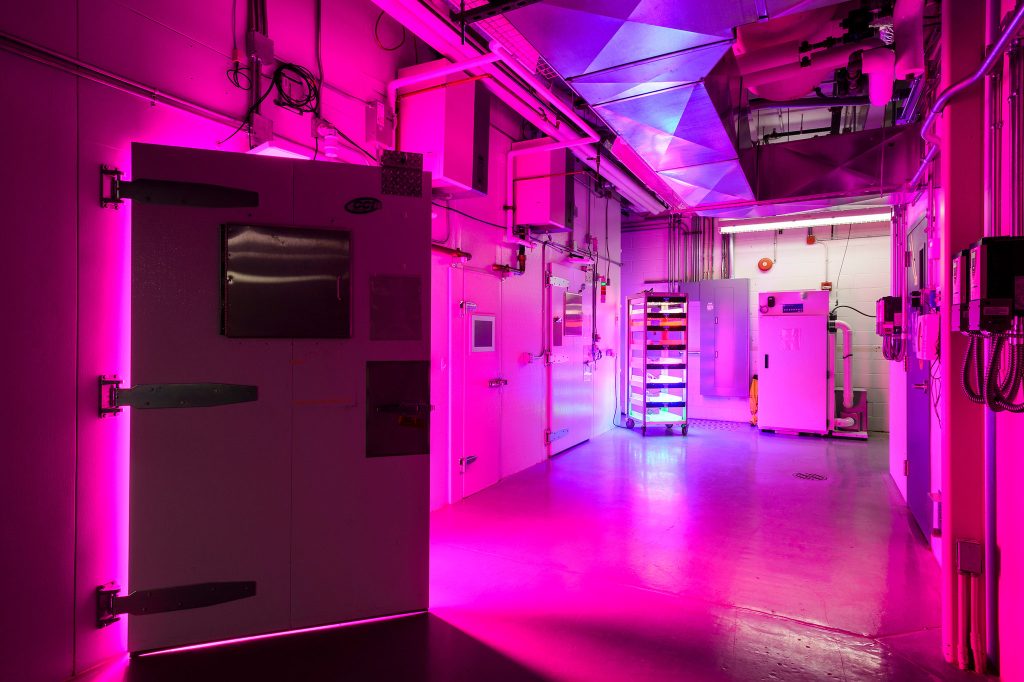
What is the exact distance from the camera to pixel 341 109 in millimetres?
3795

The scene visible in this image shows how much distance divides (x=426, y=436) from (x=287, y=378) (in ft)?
2.54

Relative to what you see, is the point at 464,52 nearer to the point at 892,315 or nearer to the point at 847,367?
the point at 892,315

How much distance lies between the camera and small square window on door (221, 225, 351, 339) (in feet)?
8.68

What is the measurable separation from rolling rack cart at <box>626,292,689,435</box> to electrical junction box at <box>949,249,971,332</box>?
588 cm

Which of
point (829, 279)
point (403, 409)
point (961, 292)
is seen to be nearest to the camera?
point (961, 292)

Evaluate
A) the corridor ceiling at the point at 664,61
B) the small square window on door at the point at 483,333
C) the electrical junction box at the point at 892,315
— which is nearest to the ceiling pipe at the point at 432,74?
the corridor ceiling at the point at 664,61

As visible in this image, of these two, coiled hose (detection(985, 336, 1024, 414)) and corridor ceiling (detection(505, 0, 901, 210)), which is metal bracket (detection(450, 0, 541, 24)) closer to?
corridor ceiling (detection(505, 0, 901, 210))

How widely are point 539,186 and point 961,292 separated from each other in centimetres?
408

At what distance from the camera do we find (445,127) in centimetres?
395

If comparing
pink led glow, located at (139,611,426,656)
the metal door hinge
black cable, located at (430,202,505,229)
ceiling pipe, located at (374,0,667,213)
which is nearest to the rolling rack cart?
the metal door hinge

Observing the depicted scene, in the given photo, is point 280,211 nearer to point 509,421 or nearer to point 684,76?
point 684,76

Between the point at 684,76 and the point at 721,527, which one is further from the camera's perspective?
the point at 721,527

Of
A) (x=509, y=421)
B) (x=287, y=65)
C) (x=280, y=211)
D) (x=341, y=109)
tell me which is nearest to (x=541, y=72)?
(x=341, y=109)

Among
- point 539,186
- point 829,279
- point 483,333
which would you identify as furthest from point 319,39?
point 829,279
